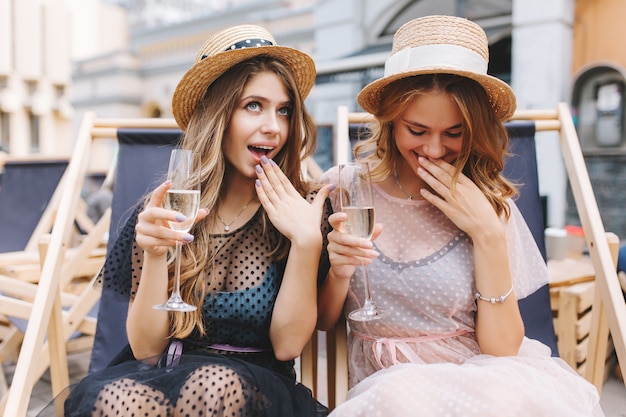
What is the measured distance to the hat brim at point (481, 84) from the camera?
159 cm

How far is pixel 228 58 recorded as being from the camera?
1.67m

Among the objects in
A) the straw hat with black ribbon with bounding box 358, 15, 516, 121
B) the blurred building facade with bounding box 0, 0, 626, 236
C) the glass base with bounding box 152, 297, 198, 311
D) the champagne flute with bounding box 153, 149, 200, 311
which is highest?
the blurred building facade with bounding box 0, 0, 626, 236

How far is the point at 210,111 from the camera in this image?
5.69 feet

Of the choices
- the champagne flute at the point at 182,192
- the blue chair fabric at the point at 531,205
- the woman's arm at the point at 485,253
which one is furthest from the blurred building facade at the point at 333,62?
the champagne flute at the point at 182,192

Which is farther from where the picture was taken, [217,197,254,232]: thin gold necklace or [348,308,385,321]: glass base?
[217,197,254,232]: thin gold necklace

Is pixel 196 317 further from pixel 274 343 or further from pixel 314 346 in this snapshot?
pixel 314 346

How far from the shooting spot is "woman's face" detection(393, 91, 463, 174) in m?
1.61

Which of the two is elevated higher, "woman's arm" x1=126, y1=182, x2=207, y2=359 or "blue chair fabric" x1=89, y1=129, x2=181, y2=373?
"blue chair fabric" x1=89, y1=129, x2=181, y2=373

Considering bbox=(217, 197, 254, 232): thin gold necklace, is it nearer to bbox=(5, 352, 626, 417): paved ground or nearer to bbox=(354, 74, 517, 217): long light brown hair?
bbox=(354, 74, 517, 217): long light brown hair

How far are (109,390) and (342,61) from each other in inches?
214

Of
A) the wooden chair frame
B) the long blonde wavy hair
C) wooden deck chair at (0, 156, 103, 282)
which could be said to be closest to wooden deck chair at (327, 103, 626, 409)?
the wooden chair frame

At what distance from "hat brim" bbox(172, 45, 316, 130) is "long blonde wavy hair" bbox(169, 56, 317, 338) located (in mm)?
21

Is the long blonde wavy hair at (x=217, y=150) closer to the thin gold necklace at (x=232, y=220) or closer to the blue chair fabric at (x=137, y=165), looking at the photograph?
the thin gold necklace at (x=232, y=220)

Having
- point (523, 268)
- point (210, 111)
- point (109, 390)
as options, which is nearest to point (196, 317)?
point (109, 390)
